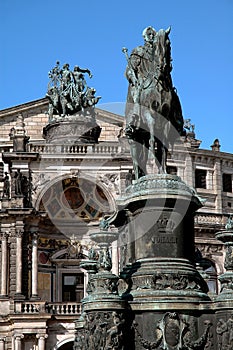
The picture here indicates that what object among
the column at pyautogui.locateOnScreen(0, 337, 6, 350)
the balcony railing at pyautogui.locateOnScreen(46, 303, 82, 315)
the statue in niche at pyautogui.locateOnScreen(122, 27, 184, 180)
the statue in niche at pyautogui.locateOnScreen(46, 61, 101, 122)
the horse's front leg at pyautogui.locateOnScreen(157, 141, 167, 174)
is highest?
the statue in niche at pyautogui.locateOnScreen(46, 61, 101, 122)

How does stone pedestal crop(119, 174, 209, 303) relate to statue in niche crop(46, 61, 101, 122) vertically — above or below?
below

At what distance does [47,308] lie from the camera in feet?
140

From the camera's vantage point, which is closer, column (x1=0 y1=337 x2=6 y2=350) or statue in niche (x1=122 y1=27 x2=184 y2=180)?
statue in niche (x1=122 y1=27 x2=184 y2=180)

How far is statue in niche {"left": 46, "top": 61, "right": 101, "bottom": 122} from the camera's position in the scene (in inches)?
1986

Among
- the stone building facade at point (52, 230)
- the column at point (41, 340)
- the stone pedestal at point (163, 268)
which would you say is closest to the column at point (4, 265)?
the stone building facade at point (52, 230)

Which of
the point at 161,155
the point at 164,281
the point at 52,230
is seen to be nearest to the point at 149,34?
the point at 161,155

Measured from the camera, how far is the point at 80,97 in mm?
50969

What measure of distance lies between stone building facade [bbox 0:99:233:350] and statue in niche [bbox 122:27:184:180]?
997 inches

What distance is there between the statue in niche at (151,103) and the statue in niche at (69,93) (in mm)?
33881

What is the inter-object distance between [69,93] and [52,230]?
32.7ft

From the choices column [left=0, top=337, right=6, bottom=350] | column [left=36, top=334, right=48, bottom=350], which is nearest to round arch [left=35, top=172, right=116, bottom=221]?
column [left=36, top=334, right=48, bottom=350]

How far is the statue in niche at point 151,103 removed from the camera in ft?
51.7

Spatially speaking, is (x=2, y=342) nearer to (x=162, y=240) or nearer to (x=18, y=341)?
(x=18, y=341)

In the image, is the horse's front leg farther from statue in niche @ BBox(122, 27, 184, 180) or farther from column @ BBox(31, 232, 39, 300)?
column @ BBox(31, 232, 39, 300)
